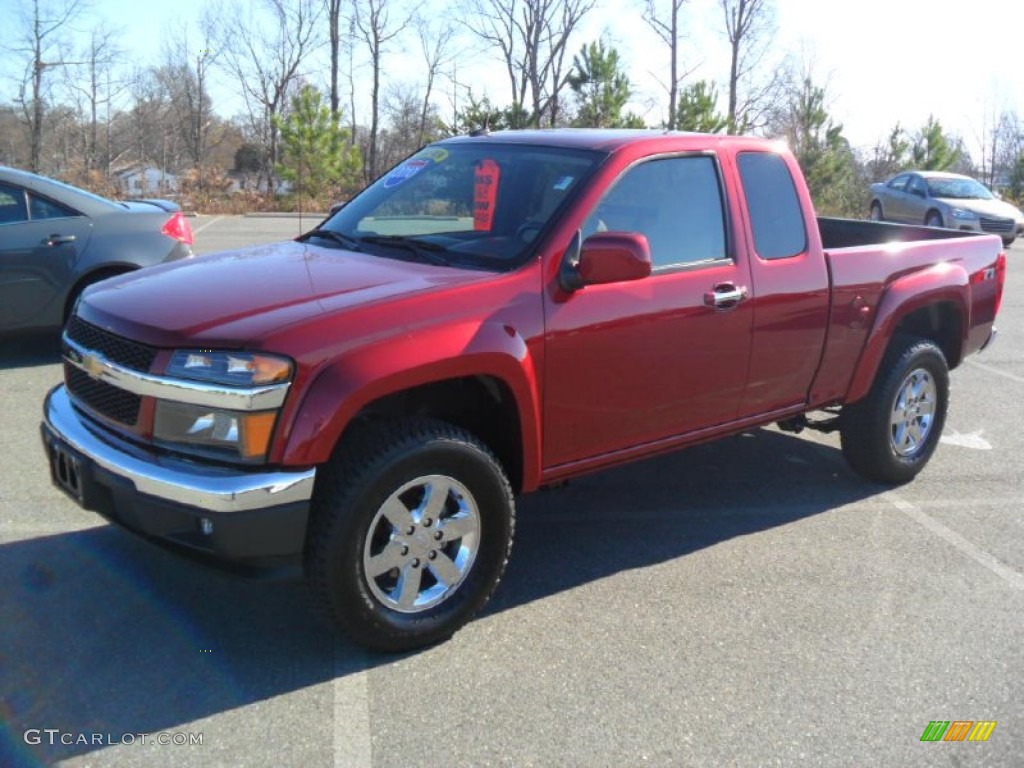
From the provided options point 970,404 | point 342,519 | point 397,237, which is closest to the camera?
point 342,519

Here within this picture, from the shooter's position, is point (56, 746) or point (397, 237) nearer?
point (56, 746)

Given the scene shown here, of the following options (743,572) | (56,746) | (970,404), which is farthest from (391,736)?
(970,404)

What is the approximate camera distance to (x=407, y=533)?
11.1 ft

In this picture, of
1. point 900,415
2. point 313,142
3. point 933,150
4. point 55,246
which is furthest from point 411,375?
point 933,150

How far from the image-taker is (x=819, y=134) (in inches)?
1417

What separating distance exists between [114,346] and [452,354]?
3.88ft

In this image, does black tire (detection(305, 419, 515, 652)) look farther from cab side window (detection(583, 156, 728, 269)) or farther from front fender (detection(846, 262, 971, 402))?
front fender (detection(846, 262, 971, 402))

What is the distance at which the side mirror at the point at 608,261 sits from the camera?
3574 mm

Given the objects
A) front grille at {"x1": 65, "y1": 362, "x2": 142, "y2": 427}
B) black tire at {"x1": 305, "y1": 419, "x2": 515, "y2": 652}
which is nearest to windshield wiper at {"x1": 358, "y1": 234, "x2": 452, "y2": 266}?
black tire at {"x1": 305, "y1": 419, "x2": 515, "y2": 652}

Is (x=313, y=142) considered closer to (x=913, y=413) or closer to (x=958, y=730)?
(x=913, y=413)

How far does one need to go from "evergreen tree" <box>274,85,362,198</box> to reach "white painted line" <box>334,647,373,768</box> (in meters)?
26.3

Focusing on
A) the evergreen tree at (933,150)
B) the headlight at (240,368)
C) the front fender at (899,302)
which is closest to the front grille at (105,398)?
the headlight at (240,368)

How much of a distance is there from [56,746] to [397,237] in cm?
232

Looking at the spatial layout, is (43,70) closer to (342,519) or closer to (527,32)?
(527,32)
